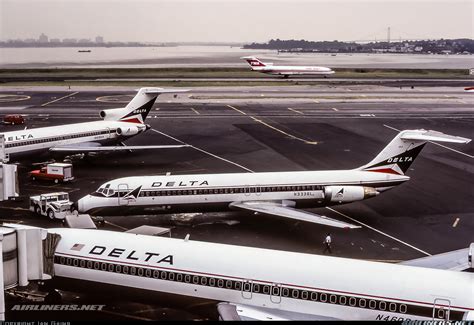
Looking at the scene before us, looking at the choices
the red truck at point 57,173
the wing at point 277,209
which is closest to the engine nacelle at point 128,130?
the red truck at point 57,173

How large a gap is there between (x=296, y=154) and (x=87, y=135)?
1847 centimetres

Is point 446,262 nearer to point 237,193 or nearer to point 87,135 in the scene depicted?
point 237,193

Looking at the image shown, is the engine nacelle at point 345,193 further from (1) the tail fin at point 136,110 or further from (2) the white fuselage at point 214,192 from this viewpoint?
(1) the tail fin at point 136,110

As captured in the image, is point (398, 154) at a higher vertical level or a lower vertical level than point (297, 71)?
lower

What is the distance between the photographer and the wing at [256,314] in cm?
1652

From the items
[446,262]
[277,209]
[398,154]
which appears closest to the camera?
[446,262]

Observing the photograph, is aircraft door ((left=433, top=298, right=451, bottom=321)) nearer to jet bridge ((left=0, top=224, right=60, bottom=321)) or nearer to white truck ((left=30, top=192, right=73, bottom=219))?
jet bridge ((left=0, top=224, right=60, bottom=321))

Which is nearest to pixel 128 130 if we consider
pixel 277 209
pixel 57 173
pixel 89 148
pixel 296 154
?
pixel 89 148

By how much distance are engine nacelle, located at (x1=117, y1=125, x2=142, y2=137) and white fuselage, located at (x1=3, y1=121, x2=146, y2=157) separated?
0.21 meters

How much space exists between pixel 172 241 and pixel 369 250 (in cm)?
1276

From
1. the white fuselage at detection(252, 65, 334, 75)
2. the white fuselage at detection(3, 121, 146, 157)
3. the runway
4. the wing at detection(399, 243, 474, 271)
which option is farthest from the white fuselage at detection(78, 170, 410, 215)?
the white fuselage at detection(252, 65, 334, 75)

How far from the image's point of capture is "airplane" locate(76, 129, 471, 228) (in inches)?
1193

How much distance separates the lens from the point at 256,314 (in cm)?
1672

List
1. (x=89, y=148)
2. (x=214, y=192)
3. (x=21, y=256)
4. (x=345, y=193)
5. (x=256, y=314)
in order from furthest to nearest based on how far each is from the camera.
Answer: (x=89, y=148)
(x=345, y=193)
(x=214, y=192)
(x=256, y=314)
(x=21, y=256)
